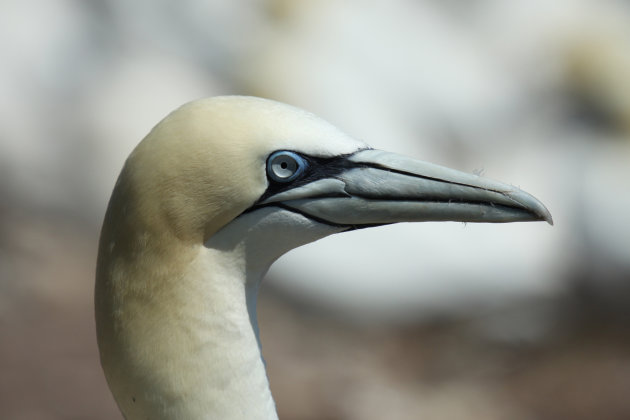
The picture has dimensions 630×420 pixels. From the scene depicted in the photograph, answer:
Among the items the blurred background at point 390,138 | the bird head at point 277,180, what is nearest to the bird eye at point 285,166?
the bird head at point 277,180

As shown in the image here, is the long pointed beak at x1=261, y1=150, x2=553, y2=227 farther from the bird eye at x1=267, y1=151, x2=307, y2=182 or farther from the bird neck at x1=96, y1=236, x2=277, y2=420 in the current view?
the bird neck at x1=96, y1=236, x2=277, y2=420

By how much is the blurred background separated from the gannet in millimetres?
5555

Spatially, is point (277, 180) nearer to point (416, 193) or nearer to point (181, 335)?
point (416, 193)

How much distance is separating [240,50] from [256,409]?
6.99 meters

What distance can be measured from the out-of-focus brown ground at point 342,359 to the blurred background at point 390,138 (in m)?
0.03

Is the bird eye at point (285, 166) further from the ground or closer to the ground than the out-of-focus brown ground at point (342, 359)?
further from the ground

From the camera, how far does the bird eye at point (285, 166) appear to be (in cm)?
235

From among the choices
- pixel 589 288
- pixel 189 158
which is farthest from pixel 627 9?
pixel 189 158

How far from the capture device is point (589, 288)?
856 cm

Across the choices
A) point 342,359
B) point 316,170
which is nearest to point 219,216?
point 316,170

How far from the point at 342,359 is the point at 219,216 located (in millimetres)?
5763

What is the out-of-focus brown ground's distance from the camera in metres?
7.10

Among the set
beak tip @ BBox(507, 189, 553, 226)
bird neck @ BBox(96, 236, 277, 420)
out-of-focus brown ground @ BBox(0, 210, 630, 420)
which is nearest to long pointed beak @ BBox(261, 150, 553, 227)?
beak tip @ BBox(507, 189, 553, 226)

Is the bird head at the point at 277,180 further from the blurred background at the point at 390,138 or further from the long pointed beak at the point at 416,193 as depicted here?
the blurred background at the point at 390,138
